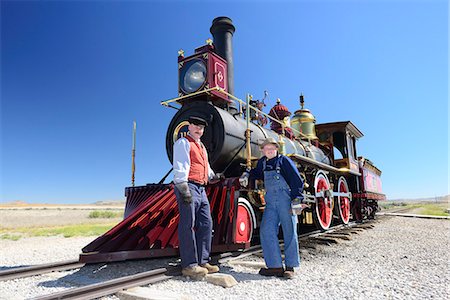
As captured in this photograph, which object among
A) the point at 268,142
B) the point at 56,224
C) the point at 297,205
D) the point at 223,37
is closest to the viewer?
the point at 297,205

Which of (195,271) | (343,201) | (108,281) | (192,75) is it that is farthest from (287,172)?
(343,201)

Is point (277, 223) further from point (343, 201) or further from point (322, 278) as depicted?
point (343, 201)

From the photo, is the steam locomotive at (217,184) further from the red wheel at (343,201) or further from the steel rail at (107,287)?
the steel rail at (107,287)

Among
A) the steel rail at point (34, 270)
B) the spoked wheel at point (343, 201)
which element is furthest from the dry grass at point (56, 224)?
the spoked wheel at point (343, 201)

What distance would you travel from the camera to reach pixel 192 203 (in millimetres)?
3219

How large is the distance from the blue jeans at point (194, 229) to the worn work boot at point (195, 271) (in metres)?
0.04

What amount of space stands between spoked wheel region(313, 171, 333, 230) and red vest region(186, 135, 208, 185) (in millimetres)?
3774

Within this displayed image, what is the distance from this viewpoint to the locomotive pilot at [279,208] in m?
3.37

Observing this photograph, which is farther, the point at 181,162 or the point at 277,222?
the point at 277,222

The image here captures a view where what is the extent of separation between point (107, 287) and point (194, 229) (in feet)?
3.50

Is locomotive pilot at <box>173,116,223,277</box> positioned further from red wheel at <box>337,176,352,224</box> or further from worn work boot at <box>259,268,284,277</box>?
red wheel at <box>337,176,352,224</box>

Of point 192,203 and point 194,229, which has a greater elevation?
point 192,203

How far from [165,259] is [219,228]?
968mm

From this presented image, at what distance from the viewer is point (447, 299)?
2.48 meters
